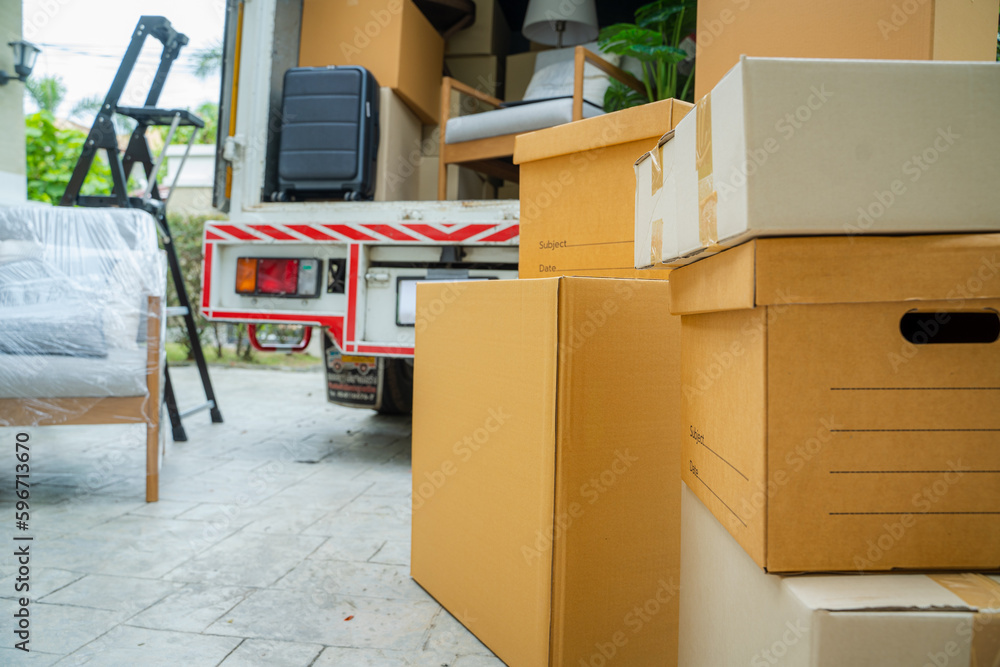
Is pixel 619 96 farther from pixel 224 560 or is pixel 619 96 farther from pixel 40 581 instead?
pixel 40 581

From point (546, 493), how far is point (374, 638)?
0.49 m

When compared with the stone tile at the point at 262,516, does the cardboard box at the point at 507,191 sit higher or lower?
higher

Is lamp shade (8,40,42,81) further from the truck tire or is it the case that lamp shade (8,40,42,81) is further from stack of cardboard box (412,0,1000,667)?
stack of cardboard box (412,0,1000,667)

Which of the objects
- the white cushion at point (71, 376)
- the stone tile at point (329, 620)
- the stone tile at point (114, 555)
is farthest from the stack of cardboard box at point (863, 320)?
the white cushion at point (71, 376)

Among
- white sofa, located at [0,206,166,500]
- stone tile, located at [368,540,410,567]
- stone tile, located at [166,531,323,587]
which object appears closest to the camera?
stone tile, located at [166,531,323,587]

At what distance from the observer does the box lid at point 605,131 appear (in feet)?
4.16

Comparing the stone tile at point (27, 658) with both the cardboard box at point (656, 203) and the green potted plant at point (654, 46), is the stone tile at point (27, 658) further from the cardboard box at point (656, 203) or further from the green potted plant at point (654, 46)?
the green potted plant at point (654, 46)

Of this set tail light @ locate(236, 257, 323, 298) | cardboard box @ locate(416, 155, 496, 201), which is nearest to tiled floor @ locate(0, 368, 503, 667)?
tail light @ locate(236, 257, 323, 298)

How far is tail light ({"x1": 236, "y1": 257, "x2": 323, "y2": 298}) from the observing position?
2559 millimetres

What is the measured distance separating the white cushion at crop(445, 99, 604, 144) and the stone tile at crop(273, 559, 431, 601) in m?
1.88

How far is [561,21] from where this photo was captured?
361cm

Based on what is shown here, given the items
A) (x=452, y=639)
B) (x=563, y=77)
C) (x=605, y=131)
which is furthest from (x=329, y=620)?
(x=563, y=77)

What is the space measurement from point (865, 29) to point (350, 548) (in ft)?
5.46

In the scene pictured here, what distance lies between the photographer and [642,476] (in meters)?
1.12
